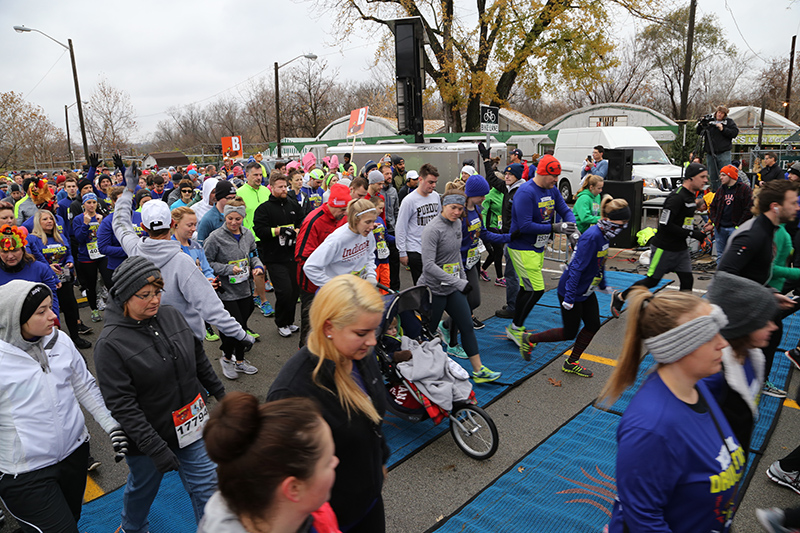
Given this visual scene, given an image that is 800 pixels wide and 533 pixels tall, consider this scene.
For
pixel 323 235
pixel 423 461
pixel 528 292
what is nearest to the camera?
pixel 423 461

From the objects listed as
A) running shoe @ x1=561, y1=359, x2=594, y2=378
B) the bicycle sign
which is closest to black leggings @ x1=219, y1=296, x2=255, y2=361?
running shoe @ x1=561, y1=359, x2=594, y2=378

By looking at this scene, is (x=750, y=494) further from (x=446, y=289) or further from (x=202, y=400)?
(x=202, y=400)

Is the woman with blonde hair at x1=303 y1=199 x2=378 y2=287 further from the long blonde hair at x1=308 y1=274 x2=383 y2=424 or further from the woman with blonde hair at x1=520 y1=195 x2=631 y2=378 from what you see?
the long blonde hair at x1=308 y1=274 x2=383 y2=424

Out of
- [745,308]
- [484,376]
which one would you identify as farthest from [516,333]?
[745,308]

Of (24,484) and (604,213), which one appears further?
(604,213)

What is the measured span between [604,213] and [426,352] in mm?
2414

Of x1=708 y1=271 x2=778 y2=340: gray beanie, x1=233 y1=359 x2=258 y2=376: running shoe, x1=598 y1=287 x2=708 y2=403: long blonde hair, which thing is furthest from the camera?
x1=233 y1=359 x2=258 y2=376: running shoe

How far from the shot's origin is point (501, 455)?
4176mm

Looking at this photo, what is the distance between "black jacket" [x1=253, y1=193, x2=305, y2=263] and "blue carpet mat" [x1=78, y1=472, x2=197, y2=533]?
3098 mm

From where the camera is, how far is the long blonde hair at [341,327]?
6.64 ft

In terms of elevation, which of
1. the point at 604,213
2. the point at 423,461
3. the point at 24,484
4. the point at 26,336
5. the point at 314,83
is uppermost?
the point at 314,83

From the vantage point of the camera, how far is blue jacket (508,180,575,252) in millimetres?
5996

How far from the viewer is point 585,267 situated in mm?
5105

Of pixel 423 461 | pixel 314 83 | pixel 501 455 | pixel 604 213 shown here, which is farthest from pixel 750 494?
pixel 314 83
